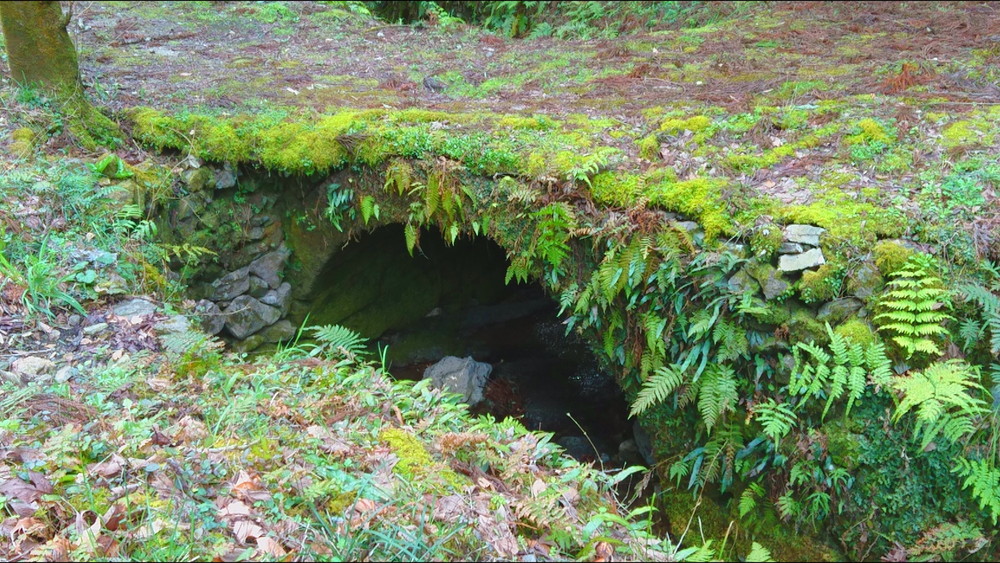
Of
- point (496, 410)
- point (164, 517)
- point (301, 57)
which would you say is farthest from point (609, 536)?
point (301, 57)

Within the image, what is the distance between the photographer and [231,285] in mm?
6594

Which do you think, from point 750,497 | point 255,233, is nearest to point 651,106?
point 750,497

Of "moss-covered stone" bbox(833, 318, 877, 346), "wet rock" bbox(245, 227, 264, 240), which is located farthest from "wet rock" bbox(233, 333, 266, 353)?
"moss-covered stone" bbox(833, 318, 877, 346)

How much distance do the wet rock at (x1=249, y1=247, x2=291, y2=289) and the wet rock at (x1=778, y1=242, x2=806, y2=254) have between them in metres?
4.78

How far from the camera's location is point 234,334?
21.5 ft

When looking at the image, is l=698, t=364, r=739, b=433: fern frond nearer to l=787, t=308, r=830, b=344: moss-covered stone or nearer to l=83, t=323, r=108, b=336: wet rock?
l=787, t=308, r=830, b=344: moss-covered stone

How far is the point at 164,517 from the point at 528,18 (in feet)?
38.0

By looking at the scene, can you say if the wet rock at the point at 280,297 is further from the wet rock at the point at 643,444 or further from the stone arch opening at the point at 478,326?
the wet rock at the point at 643,444

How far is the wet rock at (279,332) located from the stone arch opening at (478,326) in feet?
0.72

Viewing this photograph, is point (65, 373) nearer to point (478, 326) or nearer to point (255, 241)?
point (255, 241)

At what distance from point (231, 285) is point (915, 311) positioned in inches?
228

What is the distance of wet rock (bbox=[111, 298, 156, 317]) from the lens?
14.4ft

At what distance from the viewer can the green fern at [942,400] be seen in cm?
362

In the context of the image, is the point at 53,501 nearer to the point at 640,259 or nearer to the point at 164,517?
the point at 164,517
